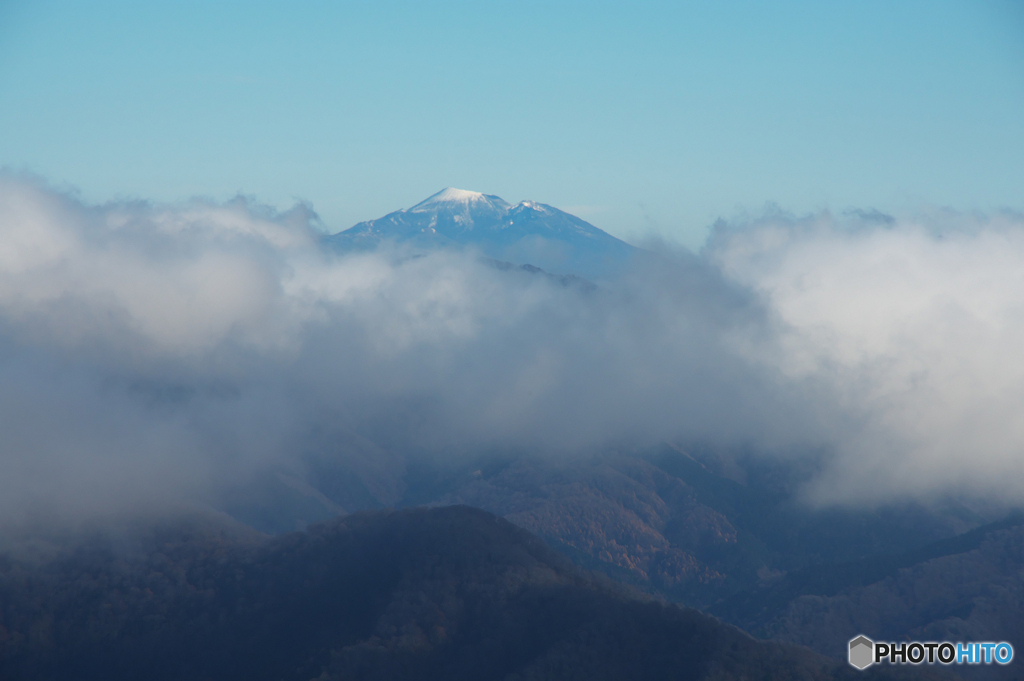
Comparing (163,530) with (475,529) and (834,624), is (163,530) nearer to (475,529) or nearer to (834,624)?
(475,529)

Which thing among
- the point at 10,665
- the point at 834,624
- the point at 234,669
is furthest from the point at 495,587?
the point at 834,624

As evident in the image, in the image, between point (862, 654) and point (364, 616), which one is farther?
point (364, 616)

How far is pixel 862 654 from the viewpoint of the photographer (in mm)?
123812

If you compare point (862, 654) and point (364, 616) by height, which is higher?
point (364, 616)

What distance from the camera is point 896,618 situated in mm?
188250

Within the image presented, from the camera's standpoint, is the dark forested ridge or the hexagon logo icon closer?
the hexagon logo icon

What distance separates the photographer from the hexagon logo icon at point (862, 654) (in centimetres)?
11762

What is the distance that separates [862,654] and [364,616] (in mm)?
68564

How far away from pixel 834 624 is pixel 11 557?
6351 inches

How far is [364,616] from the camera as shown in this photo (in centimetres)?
13762

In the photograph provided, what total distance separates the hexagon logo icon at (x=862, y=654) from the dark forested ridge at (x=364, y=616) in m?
2.82

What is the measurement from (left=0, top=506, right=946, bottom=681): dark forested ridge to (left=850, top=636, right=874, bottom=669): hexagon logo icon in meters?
2.82

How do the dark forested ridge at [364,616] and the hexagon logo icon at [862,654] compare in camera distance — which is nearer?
the hexagon logo icon at [862,654]

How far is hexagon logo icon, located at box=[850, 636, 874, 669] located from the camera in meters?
118
